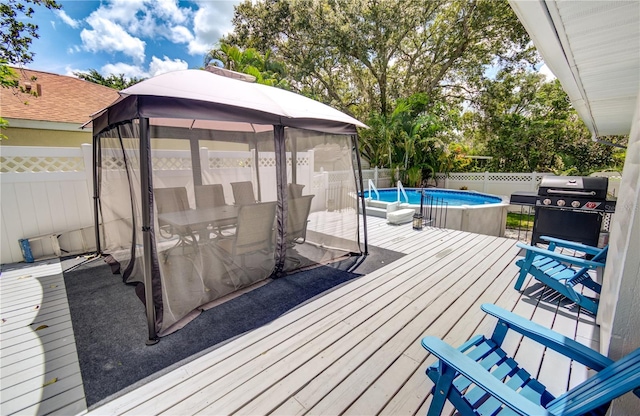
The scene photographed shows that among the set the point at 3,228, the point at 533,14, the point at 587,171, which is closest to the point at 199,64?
the point at 3,228

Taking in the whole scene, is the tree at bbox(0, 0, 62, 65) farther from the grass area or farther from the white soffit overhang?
the grass area

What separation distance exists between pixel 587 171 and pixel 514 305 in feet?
36.9

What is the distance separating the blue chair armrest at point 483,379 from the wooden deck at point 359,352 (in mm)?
560

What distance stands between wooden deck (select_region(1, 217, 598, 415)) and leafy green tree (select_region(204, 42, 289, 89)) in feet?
23.9

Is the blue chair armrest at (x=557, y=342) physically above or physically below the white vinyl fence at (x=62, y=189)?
below

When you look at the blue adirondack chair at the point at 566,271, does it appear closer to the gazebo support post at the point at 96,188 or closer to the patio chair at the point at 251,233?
the patio chair at the point at 251,233

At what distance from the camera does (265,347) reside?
220 centimetres

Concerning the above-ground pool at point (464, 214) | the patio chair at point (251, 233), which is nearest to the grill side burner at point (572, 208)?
the above-ground pool at point (464, 214)

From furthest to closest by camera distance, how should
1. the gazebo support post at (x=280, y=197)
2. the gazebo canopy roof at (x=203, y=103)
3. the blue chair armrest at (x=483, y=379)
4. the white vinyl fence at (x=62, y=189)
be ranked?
the white vinyl fence at (x=62, y=189) < the gazebo support post at (x=280, y=197) < the gazebo canopy roof at (x=203, y=103) < the blue chair armrest at (x=483, y=379)

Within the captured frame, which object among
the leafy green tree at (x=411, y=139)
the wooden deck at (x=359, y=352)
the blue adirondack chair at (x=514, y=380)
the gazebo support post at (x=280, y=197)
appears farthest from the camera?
the leafy green tree at (x=411, y=139)

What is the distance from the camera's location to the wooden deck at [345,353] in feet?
5.56

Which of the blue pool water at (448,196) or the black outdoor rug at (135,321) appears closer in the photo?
the black outdoor rug at (135,321)

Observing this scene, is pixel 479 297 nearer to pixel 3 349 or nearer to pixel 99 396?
pixel 99 396

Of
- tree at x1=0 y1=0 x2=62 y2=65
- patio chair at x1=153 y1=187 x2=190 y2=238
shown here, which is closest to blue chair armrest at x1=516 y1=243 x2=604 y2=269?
patio chair at x1=153 y1=187 x2=190 y2=238
